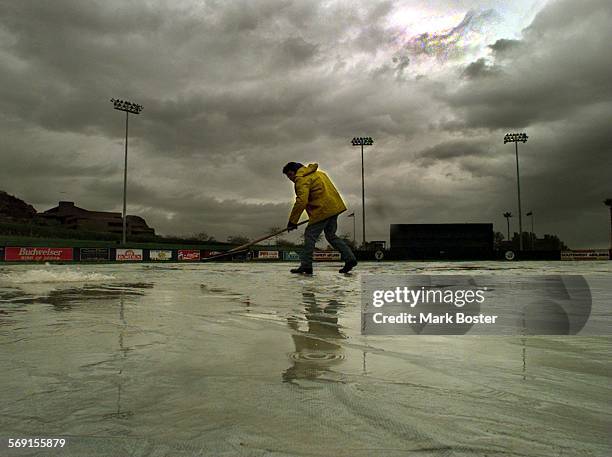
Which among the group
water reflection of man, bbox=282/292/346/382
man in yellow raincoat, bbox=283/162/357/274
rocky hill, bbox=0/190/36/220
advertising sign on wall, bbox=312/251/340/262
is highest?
rocky hill, bbox=0/190/36/220

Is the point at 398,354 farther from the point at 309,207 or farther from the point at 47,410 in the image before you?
the point at 309,207

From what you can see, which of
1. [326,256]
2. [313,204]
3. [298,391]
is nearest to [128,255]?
[326,256]

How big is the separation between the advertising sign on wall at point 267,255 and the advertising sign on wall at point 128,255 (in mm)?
13071

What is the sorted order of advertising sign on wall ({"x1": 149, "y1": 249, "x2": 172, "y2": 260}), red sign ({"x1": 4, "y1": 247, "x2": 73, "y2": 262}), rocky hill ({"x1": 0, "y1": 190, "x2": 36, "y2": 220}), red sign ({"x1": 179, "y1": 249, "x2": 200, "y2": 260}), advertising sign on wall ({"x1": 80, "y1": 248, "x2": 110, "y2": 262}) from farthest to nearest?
rocky hill ({"x1": 0, "y1": 190, "x2": 36, "y2": 220})
red sign ({"x1": 179, "y1": 249, "x2": 200, "y2": 260})
advertising sign on wall ({"x1": 149, "y1": 249, "x2": 172, "y2": 260})
advertising sign on wall ({"x1": 80, "y1": 248, "x2": 110, "y2": 262})
red sign ({"x1": 4, "y1": 247, "x2": 73, "y2": 262})

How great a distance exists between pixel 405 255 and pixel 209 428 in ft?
129

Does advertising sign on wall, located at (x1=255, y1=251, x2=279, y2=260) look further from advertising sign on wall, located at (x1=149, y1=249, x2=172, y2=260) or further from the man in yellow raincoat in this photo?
the man in yellow raincoat

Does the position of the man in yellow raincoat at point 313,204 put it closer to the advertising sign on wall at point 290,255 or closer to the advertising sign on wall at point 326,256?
the advertising sign on wall at point 326,256

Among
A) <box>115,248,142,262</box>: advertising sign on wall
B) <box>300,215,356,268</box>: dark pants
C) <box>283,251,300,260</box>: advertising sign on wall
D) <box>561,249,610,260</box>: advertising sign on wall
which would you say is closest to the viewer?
<box>300,215,356,268</box>: dark pants

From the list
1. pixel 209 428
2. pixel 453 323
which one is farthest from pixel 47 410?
pixel 453 323

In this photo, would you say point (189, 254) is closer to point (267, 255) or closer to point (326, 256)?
point (267, 255)

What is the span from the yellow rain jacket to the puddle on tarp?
530 cm

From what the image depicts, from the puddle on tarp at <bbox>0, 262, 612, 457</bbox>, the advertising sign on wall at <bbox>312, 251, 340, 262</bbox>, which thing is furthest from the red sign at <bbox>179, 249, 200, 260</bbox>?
the puddle on tarp at <bbox>0, 262, 612, 457</bbox>

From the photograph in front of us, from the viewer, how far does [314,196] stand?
8164 millimetres

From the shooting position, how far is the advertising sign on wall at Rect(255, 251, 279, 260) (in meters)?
43.0
